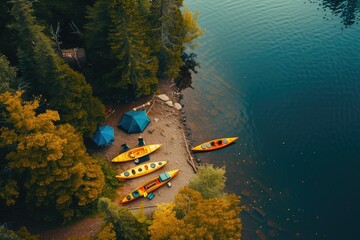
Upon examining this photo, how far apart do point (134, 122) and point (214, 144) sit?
12309 mm

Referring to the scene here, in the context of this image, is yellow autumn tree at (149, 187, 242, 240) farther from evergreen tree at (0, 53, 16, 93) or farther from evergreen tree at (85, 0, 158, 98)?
evergreen tree at (85, 0, 158, 98)

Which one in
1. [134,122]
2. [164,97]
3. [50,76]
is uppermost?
[50,76]

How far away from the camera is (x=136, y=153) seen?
4231 centimetres

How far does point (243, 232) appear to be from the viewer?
122 feet

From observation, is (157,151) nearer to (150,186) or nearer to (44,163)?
(150,186)

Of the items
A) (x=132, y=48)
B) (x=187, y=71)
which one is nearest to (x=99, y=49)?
(x=132, y=48)

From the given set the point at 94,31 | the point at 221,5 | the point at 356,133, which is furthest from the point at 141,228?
the point at 221,5

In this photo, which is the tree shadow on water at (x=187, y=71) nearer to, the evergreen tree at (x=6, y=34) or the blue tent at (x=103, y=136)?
the blue tent at (x=103, y=136)

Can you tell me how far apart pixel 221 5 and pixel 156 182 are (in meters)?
55.3

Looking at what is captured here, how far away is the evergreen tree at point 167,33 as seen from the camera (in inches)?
1743

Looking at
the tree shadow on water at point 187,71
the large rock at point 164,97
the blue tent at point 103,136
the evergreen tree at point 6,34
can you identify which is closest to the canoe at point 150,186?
the blue tent at point 103,136

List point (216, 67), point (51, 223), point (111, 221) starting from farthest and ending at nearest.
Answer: point (216, 67) → point (51, 223) → point (111, 221)

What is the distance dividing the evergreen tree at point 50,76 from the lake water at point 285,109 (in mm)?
17175

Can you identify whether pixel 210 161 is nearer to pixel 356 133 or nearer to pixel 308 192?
pixel 308 192
